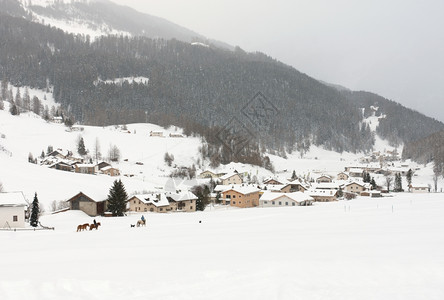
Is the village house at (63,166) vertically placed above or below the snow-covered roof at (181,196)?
above

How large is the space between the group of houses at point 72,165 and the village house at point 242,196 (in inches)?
1260

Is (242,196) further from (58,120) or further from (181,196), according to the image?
(58,120)

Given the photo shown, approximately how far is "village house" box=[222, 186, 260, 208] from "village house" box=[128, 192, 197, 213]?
8.25 metres

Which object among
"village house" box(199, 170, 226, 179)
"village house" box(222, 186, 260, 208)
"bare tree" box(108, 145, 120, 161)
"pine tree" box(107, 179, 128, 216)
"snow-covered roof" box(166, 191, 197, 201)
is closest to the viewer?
"pine tree" box(107, 179, 128, 216)

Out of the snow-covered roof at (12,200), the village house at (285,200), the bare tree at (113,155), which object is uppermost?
the bare tree at (113,155)

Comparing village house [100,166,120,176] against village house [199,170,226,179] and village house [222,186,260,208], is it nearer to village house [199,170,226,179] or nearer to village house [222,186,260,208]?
village house [199,170,226,179]

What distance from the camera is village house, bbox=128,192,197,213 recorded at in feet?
159

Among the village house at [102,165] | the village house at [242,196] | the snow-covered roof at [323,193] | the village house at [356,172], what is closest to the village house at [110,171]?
the village house at [102,165]

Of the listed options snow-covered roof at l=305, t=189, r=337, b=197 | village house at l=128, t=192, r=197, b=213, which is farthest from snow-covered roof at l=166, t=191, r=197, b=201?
snow-covered roof at l=305, t=189, r=337, b=197

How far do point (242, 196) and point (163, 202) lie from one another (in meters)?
14.9

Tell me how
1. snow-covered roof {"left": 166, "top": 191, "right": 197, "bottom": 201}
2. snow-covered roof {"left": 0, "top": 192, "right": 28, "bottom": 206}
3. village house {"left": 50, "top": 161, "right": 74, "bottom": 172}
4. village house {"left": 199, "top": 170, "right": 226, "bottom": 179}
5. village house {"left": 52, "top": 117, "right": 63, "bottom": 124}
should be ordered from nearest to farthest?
snow-covered roof {"left": 0, "top": 192, "right": 28, "bottom": 206} < snow-covered roof {"left": 166, "top": 191, "right": 197, "bottom": 201} < village house {"left": 50, "top": 161, "right": 74, "bottom": 172} < village house {"left": 199, "top": 170, "right": 226, "bottom": 179} < village house {"left": 52, "top": 117, "right": 63, "bottom": 124}

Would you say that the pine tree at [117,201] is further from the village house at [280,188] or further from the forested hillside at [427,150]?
the forested hillside at [427,150]

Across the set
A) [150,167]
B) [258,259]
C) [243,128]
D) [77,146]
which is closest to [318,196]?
[150,167]

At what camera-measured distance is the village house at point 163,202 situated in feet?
159
